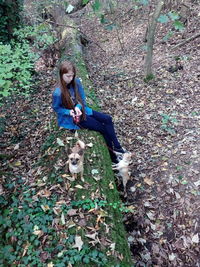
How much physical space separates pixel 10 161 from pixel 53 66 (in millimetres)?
5375

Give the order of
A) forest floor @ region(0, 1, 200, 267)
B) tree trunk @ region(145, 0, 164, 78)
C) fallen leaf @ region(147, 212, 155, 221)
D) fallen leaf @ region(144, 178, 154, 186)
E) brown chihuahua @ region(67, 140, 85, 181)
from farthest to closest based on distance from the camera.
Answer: tree trunk @ region(145, 0, 164, 78)
fallen leaf @ region(144, 178, 154, 186)
fallen leaf @ region(147, 212, 155, 221)
forest floor @ region(0, 1, 200, 267)
brown chihuahua @ region(67, 140, 85, 181)

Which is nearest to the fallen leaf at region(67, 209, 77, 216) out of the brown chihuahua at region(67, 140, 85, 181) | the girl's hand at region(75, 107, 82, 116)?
the brown chihuahua at region(67, 140, 85, 181)

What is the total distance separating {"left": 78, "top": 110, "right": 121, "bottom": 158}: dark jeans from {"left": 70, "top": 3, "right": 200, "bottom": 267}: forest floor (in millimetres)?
685

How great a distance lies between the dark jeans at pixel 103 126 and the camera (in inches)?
182

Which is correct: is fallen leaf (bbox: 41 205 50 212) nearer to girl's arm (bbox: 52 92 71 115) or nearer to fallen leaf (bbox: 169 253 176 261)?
girl's arm (bbox: 52 92 71 115)

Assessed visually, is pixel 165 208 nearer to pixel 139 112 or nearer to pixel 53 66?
pixel 139 112

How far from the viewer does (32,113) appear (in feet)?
21.3

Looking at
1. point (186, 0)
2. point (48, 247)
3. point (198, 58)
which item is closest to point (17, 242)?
point (48, 247)

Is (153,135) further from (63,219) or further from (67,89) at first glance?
(63,219)

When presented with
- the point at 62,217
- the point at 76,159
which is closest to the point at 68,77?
the point at 76,159

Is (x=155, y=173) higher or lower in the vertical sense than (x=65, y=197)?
lower

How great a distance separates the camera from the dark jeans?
4621mm

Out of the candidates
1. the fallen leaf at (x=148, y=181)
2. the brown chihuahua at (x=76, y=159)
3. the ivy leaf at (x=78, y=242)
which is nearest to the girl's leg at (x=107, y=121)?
the fallen leaf at (x=148, y=181)

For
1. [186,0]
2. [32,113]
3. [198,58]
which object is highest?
[186,0]
